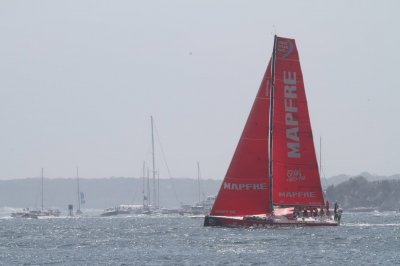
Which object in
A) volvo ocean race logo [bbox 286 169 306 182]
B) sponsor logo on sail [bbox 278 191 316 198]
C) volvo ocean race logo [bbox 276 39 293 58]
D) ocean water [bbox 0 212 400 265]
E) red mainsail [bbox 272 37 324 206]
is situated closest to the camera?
ocean water [bbox 0 212 400 265]

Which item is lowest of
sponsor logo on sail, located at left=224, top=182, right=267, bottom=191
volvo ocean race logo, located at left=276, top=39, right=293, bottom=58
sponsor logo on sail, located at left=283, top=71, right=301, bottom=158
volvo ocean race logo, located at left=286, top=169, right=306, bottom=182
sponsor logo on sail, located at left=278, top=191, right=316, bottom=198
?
sponsor logo on sail, located at left=278, top=191, right=316, bottom=198

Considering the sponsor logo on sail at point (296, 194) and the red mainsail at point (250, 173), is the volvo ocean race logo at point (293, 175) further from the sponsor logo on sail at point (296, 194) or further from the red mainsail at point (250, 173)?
the red mainsail at point (250, 173)

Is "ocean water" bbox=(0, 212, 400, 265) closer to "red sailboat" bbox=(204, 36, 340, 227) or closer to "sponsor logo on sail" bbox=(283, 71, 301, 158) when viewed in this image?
"red sailboat" bbox=(204, 36, 340, 227)

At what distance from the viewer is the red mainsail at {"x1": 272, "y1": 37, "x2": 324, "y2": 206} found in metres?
81.2

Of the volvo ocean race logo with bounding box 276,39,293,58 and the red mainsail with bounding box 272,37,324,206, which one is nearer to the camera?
the volvo ocean race logo with bounding box 276,39,293,58

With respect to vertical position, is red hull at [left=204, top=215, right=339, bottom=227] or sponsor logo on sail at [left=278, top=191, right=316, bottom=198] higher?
sponsor logo on sail at [left=278, top=191, right=316, bottom=198]

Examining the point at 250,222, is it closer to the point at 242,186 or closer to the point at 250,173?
the point at 242,186

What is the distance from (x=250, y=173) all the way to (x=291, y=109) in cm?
492

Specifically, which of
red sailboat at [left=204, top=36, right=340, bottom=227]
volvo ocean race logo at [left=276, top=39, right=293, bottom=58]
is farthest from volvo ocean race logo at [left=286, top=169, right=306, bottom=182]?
volvo ocean race logo at [left=276, top=39, right=293, bottom=58]

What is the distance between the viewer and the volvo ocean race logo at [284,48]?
3182 inches

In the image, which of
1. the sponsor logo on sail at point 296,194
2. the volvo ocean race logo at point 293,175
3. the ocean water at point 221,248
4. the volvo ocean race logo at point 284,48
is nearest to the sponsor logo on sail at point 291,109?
the volvo ocean race logo at point 284,48

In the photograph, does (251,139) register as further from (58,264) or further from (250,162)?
(58,264)

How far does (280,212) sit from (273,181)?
7.32 ft

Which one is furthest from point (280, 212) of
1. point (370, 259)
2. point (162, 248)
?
point (370, 259)
